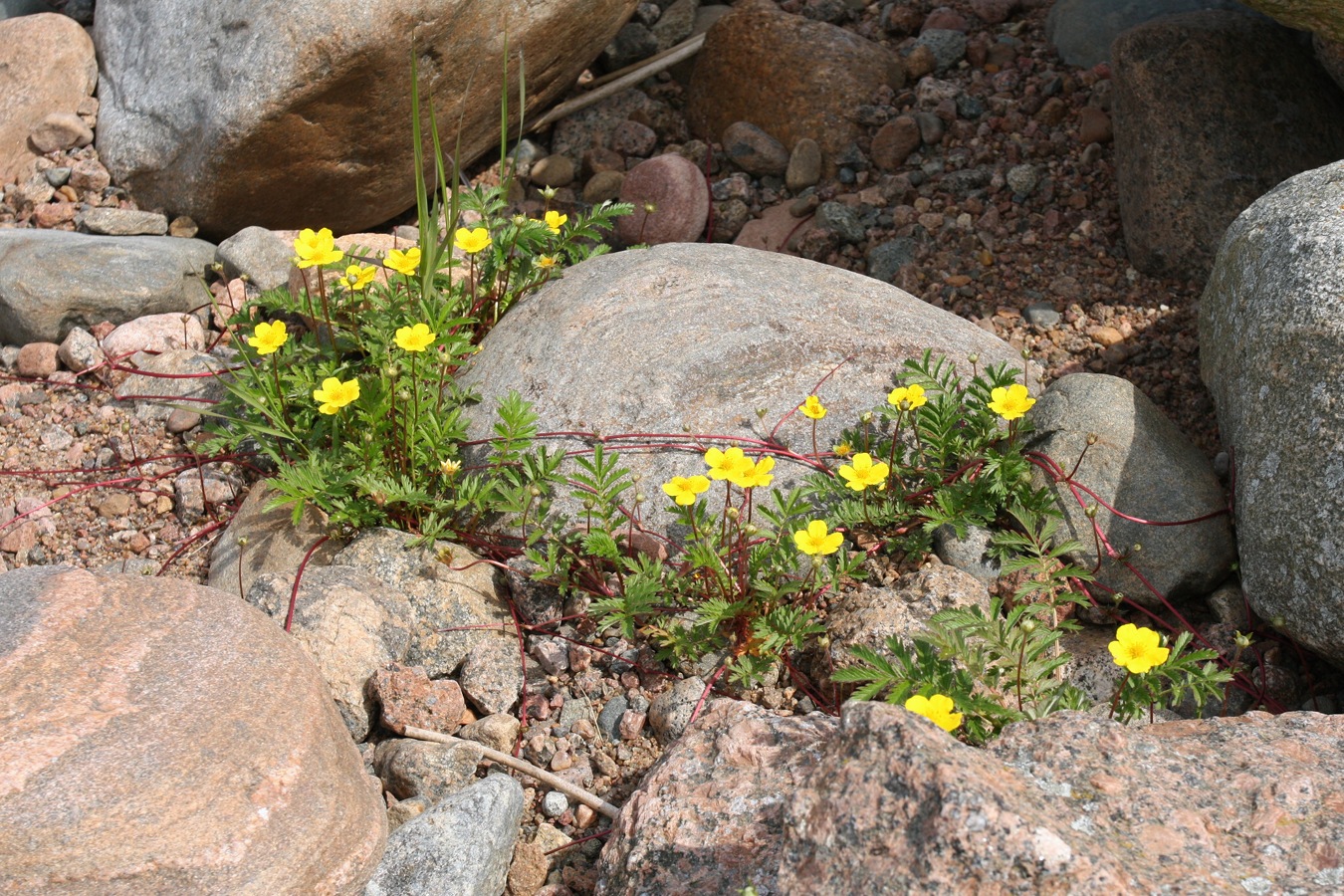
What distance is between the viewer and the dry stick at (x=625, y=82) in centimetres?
578

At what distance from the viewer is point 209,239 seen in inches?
207

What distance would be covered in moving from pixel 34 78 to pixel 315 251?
2.78 metres

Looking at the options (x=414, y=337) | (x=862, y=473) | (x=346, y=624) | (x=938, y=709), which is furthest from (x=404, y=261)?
(x=938, y=709)

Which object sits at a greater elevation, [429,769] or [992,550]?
[992,550]

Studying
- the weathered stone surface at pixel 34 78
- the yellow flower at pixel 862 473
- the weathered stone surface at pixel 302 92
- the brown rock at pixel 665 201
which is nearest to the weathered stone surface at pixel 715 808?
the yellow flower at pixel 862 473

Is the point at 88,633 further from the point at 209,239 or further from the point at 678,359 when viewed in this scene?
the point at 209,239

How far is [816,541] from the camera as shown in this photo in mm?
3098

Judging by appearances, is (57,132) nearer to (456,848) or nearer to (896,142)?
(896,142)

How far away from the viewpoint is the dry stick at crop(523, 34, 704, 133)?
578 cm

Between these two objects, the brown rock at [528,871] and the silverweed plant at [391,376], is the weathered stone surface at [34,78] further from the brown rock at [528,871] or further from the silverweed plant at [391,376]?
the brown rock at [528,871]

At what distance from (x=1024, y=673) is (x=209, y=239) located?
4.15 m

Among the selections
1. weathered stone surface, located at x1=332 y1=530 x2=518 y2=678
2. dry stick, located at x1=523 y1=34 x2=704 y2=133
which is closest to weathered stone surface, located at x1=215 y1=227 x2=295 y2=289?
dry stick, located at x1=523 y1=34 x2=704 y2=133

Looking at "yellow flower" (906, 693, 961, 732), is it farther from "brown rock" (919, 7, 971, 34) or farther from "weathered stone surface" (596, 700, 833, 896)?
"brown rock" (919, 7, 971, 34)

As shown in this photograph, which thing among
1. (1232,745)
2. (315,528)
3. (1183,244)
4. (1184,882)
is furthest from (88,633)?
(1183,244)
